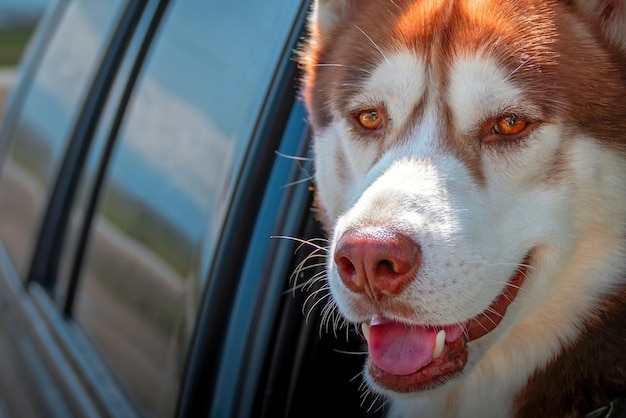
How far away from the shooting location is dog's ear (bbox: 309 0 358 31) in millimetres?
3039

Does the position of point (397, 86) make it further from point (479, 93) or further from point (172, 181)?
point (172, 181)

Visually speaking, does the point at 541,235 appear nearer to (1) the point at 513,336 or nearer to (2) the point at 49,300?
(1) the point at 513,336

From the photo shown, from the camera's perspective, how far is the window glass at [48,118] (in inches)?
166

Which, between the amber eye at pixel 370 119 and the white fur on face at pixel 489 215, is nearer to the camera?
the white fur on face at pixel 489 215

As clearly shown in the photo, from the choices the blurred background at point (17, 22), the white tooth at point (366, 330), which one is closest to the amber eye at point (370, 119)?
the white tooth at point (366, 330)

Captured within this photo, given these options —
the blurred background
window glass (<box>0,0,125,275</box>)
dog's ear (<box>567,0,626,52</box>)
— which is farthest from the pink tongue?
the blurred background

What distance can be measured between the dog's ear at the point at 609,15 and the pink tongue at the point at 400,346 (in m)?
0.84

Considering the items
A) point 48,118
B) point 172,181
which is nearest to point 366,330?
point 172,181

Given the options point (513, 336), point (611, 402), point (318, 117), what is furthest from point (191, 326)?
point (611, 402)

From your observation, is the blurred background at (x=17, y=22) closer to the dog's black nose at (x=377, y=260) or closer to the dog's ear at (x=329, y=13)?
the dog's ear at (x=329, y=13)

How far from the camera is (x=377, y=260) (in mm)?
2229

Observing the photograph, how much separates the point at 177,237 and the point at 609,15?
1.32 metres

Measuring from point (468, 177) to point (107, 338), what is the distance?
59.7 inches

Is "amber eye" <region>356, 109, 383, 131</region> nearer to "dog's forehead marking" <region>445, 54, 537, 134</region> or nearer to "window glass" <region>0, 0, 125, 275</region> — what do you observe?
→ "dog's forehead marking" <region>445, 54, 537, 134</region>
